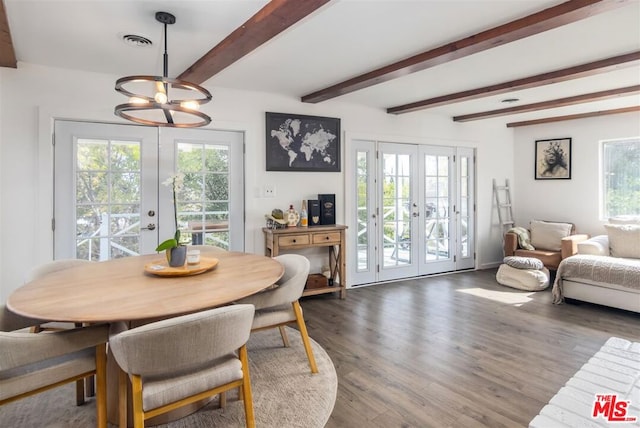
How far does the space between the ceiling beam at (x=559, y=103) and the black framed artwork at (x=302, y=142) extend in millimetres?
2193

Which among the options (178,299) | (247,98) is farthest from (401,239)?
(178,299)

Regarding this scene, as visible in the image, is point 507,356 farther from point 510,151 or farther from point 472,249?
point 510,151

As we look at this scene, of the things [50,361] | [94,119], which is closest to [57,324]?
[50,361]

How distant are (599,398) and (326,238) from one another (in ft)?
8.67

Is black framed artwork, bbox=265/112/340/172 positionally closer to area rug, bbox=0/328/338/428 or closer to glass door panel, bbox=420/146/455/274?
glass door panel, bbox=420/146/455/274

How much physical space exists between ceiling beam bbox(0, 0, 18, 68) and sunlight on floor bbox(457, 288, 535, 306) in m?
4.79

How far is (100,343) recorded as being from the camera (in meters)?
1.72

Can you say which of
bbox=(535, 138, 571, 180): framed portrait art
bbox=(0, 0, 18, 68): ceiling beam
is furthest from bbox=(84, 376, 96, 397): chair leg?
bbox=(535, 138, 571, 180): framed portrait art

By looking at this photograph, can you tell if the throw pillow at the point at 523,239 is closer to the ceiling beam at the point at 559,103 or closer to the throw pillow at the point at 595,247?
the throw pillow at the point at 595,247

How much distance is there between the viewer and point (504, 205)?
604 centimetres

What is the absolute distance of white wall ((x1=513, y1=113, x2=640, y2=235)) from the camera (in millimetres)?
5148

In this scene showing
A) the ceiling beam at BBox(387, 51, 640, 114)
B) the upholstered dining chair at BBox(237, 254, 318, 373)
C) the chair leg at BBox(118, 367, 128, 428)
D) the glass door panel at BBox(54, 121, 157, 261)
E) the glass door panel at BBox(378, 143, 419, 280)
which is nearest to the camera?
the chair leg at BBox(118, 367, 128, 428)

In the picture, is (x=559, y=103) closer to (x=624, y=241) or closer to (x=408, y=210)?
(x=624, y=241)

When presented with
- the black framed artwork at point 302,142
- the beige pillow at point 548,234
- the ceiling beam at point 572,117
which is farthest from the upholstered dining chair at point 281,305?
the ceiling beam at point 572,117
